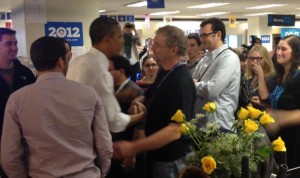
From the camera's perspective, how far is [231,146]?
5.21ft

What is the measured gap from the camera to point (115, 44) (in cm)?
238

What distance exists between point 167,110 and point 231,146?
30.9 inches

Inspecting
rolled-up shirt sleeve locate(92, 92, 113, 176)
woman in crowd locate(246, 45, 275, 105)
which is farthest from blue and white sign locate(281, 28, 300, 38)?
rolled-up shirt sleeve locate(92, 92, 113, 176)

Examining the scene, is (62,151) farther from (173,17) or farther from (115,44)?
(173,17)

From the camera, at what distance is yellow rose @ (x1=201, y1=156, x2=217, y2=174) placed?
1485mm

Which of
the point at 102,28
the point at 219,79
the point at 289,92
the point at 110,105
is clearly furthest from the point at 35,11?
the point at 289,92

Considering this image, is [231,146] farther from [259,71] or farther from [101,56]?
[259,71]

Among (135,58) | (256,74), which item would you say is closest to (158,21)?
(135,58)

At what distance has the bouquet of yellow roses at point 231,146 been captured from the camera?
5.04ft

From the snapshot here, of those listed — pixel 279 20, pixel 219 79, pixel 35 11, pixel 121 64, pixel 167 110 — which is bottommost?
pixel 167 110

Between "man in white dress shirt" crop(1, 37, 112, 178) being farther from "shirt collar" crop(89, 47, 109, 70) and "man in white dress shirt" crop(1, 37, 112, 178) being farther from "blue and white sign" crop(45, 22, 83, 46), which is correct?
"blue and white sign" crop(45, 22, 83, 46)

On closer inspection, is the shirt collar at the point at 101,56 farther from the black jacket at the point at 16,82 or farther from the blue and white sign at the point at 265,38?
the blue and white sign at the point at 265,38

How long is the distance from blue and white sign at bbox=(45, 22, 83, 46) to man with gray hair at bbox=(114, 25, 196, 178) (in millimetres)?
3802

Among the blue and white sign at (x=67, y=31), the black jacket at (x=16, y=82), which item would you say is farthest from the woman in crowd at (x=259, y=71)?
the blue and white sign at (x=67, y=31)
